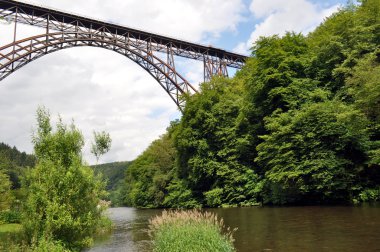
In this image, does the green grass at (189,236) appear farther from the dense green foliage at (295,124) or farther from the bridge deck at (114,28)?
the bridge deck at (114,28)

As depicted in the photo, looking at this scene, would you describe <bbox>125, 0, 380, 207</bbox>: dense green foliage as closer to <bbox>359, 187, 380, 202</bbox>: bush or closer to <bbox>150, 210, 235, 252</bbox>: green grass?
<bbox>359, 187, 380, 202</bbox>: bush

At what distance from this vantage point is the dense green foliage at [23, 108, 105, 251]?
10680 mm

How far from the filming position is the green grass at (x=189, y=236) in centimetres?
1023

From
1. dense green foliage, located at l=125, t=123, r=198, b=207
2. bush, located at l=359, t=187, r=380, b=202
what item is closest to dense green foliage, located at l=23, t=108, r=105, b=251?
bush, located at l=359, t=187, r=380, b=202

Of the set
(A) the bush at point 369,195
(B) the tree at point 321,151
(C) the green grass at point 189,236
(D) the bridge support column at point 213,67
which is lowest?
(C) the green grass at point 189,236

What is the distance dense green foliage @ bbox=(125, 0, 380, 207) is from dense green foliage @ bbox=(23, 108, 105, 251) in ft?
53.2

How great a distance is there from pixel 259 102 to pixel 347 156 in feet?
31.2

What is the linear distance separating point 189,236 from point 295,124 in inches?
666

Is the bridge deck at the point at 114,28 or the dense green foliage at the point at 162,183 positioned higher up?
the bridge deck at the point at 114,28

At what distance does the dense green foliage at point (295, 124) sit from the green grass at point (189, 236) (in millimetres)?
13841

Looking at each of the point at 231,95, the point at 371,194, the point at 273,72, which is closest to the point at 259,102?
the point at 273,72

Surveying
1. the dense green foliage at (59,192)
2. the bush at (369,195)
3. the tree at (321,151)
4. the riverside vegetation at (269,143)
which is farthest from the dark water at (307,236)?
the tree at (321,151)

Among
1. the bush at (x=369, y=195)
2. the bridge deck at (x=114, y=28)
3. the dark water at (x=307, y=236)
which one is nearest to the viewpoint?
the dark water at (x=307, y=236)

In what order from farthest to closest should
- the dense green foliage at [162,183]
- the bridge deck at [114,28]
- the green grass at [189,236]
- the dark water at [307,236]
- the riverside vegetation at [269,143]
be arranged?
the dense green foliage at [162,183]
the bridge deck at [114,28]
the riverside vegetation at [269,143]
the dark water at [307,236]
the green grass at [189,236]
